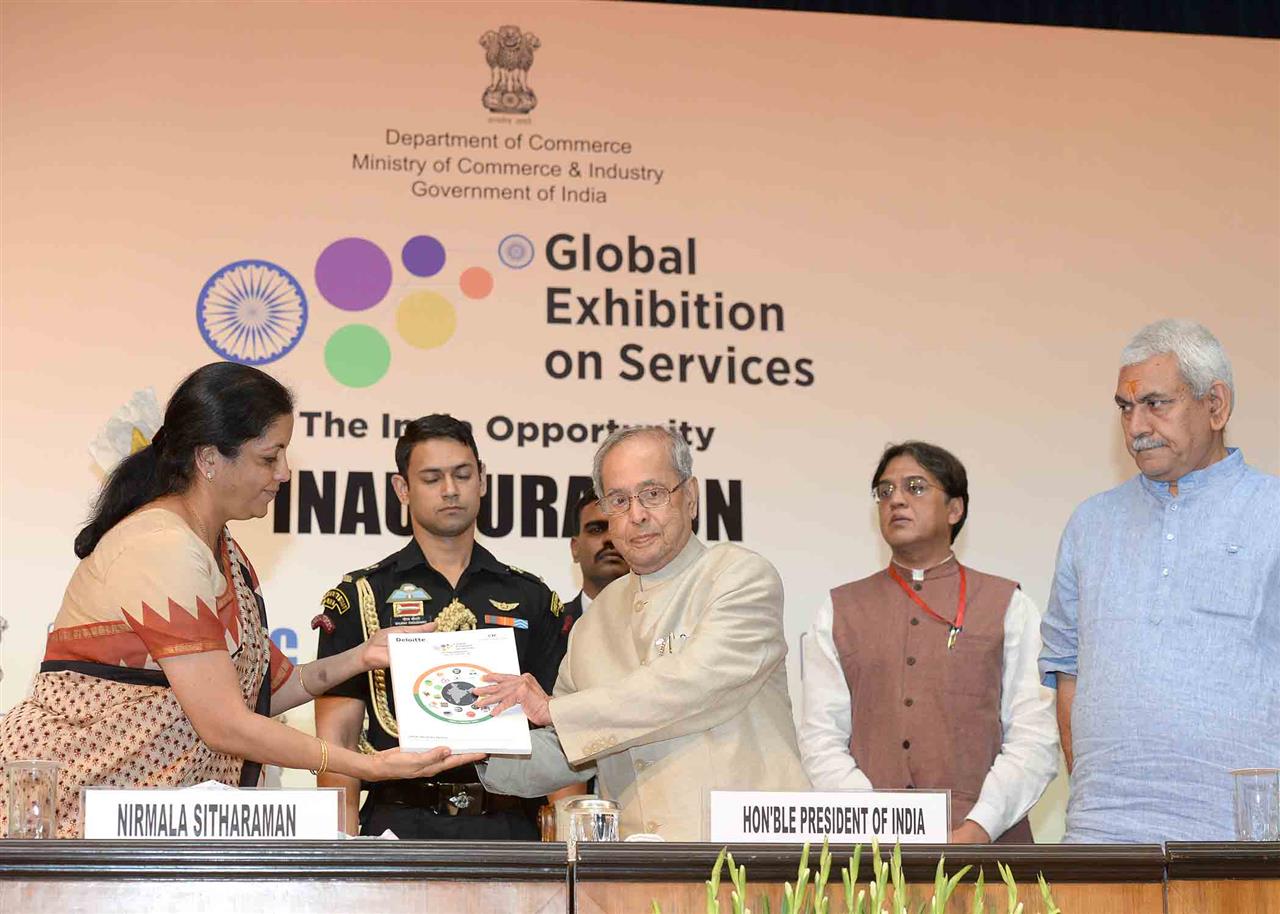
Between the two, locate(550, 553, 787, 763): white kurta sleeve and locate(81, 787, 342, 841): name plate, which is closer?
locate(81, 787, 342, 841): name plate

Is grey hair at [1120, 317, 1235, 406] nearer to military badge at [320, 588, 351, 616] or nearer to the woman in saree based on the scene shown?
the woman in saree

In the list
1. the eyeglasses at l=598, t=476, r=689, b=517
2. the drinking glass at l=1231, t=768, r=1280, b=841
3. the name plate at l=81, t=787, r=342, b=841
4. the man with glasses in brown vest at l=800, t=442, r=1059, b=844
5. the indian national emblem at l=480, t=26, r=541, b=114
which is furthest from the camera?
the indian national emblem at l=480, t=26, r=541, b=114

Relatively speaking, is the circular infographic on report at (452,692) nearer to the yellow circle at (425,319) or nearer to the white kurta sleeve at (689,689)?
the white kurta sleeve at (689,689)

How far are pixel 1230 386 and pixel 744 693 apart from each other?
1212 mm

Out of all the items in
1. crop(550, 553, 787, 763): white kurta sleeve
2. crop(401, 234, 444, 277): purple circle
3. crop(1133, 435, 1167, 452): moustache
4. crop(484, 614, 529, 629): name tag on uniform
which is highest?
crop(401, 234, 444, 277): purple circle

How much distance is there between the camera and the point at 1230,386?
128 inches

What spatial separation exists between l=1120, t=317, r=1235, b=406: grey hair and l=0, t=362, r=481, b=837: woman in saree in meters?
1.64

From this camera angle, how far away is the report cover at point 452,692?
2.91 metres

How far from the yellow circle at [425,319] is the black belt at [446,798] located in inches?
73.2

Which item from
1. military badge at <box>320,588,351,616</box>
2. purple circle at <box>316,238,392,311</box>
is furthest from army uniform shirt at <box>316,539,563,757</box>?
purple circle at <box>316,238,392,311</box>

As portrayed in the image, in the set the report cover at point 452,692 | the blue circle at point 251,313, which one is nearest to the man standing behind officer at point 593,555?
the blue circle at point 251,313

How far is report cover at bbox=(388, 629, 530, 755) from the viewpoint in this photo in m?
2.91

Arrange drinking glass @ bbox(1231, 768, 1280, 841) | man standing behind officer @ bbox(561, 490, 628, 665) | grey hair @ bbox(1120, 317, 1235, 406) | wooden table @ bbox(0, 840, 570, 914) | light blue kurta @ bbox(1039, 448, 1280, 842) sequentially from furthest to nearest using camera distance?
1. man standing behind officer @ bbox(561, 490, 628, 665)
2. grey hair @ bbox(1120, 317, 1235, 406)
3. light blue kurta @ bbox(1039, 448, 1280, 842)
4. drinking glass @ bbox(1231, 768, 1280, 841)
5. wooden table @ bbox(0, 840, 570, 914)

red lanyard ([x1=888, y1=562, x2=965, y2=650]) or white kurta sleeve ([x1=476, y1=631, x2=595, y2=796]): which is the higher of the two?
red lanyard ([x1=888, y1=562, x2=965, y2=650])
